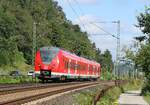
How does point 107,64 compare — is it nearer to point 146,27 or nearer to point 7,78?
point 7,78

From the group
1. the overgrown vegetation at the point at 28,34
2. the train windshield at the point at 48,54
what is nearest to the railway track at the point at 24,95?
the train windshield at the point at 48,54

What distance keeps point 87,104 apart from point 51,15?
166 m

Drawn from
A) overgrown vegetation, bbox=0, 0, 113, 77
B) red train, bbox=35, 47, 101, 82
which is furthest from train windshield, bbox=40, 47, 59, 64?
overgrown vegetation, bbox=0, 0, 113, 77

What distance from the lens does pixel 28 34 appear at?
145 meters

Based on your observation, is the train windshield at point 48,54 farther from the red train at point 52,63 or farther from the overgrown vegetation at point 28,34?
the overgrown vegetation at point 28,34

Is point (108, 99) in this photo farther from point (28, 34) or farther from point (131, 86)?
point (28, 34)

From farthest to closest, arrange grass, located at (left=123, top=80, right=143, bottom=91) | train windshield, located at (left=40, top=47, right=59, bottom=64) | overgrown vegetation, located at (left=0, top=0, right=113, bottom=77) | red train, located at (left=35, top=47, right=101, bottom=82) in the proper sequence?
overgrown vegetation, located at (left=0, top=0, right=113, bottom=77) → grass, located at (left=123, top=80, right=143, bottom=91) → train windshield, located at (left=40, top=47, right=59, bottom=64) → red train, located at (left=35, top=47, right=101, bottom=82)

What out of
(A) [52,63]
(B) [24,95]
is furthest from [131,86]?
(B) [24,95]

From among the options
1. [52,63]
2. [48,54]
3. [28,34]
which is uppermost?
[28,34]

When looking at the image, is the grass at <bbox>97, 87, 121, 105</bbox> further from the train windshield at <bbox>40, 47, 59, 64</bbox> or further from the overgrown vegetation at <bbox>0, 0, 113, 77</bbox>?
the overgrown vegetation at <bbox>0, 0, 113, 77</bbox>

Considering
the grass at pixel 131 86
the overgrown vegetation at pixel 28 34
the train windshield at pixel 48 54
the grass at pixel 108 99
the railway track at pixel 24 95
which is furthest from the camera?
the overgrown vegetation at pixel 28 34

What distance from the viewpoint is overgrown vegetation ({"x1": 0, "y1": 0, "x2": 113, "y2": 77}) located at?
361 feet

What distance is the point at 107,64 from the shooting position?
189500 millimetres

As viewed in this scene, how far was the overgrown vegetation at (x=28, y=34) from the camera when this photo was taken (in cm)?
11012
